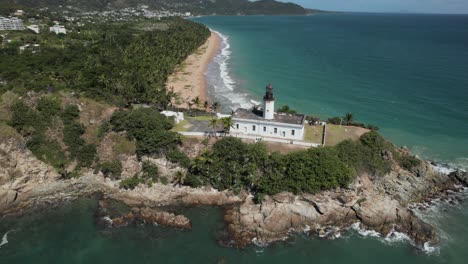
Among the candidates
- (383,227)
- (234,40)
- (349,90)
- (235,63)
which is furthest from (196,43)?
(383,227)

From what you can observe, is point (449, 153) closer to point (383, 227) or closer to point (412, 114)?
point (412, 114)

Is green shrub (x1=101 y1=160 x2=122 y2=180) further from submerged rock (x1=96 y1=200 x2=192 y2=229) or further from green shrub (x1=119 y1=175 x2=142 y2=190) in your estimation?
submerged rock (x1=96 y1=200 x2=192 y2=229)

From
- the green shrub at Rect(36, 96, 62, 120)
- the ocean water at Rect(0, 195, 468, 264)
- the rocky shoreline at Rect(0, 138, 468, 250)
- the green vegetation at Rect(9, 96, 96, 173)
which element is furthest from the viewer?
the green shrub at Rect(36, 96, 62, 120)

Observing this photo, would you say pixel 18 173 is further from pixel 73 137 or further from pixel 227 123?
pixel 227 123

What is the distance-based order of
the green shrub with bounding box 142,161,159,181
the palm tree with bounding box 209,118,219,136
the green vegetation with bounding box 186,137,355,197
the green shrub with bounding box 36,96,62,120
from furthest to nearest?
the green shrub with bounding box 36,96,62,120, the palm tree with bounding box 209,118,219,136, the green shrub with bounding box 142,161,159,181, the green vegetation with bounding box 186,137,355,197

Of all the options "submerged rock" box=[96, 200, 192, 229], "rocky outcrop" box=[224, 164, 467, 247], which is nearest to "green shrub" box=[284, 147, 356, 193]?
"rocky outcrop" box=[224, 164, 467, 247]

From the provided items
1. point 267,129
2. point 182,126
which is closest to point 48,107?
point 182,126

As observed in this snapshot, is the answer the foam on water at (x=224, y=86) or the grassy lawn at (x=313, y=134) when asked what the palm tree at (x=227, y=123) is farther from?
the foam on water at (x=224, y=86)
